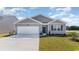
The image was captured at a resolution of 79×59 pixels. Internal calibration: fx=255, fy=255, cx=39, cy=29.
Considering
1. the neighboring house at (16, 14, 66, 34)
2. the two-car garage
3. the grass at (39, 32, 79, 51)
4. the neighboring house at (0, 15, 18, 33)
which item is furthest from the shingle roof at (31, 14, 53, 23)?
the neighboring house at (0, 15, 18, 33)

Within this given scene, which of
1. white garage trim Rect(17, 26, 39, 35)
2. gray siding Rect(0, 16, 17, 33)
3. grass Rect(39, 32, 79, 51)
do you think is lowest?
grass Rect(39, 32, 79, 51)

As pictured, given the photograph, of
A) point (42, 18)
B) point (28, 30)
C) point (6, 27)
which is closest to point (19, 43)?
point (28, 30)

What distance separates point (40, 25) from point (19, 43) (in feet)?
1.96

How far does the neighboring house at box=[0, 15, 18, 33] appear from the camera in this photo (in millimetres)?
5387

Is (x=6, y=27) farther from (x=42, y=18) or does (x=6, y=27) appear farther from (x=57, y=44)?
(x=57, y=44)

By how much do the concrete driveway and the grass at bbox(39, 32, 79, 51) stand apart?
0.51 ft

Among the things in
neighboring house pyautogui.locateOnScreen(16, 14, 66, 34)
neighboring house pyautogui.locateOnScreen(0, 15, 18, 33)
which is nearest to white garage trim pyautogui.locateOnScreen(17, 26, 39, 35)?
neighboring house pyautogui.locateOnScreen(16, 14, 66, 34)

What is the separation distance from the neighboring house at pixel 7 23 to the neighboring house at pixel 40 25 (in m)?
0.11

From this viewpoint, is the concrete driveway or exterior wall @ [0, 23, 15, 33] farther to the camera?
the concrete driveway

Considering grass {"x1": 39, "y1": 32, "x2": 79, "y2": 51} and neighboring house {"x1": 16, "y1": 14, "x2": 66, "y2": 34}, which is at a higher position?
neighboring house {"x1": 16, "y1": 14, "x2": 66, "y2": 34}

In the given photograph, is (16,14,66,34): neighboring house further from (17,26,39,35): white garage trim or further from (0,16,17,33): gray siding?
(0,16,17,33): gray siding
